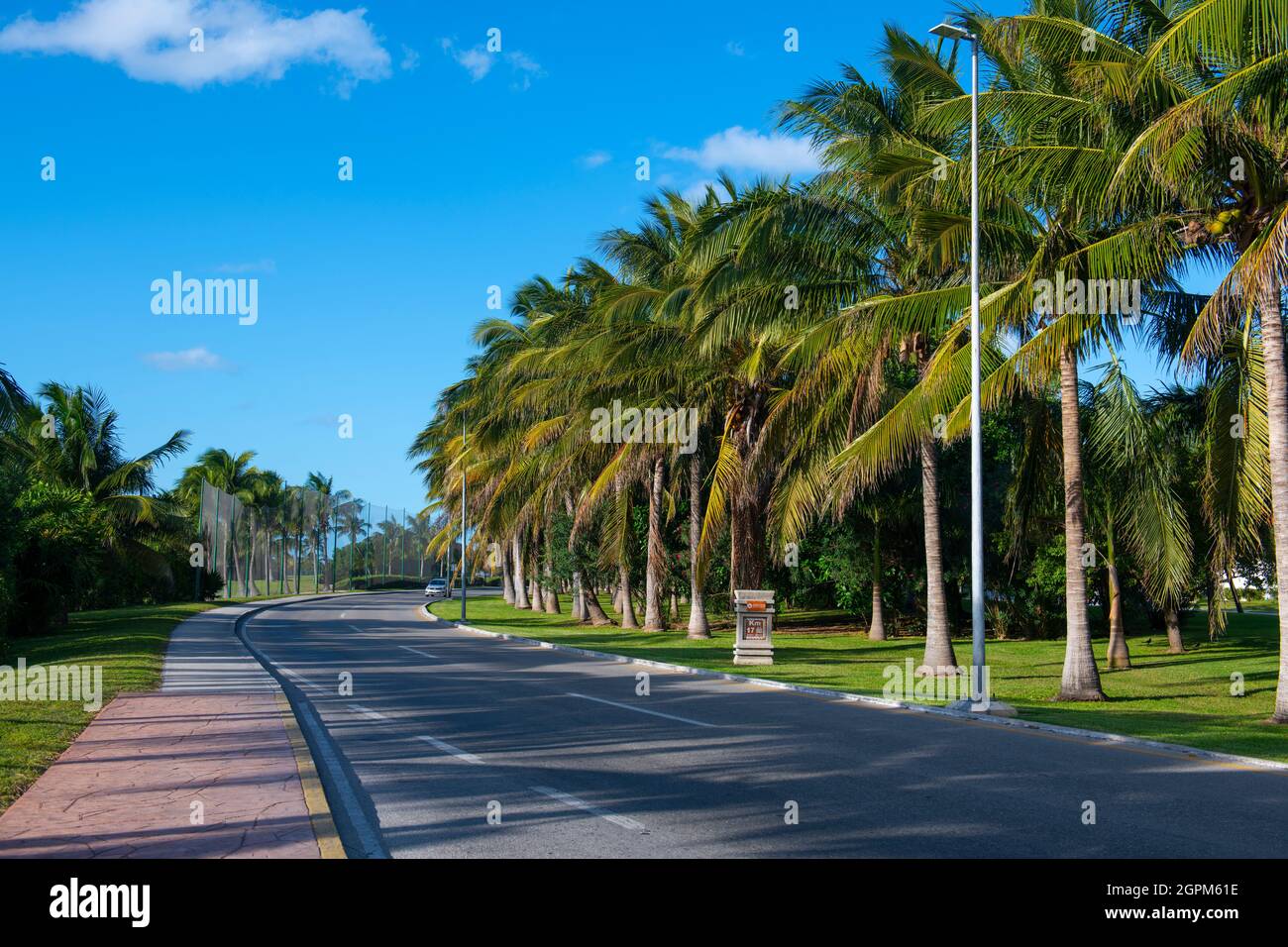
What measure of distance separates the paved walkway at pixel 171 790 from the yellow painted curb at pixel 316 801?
62 millimetres

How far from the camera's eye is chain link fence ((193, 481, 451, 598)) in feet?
211

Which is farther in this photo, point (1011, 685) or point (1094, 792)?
point (1011, 685)

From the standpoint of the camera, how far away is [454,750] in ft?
37.5

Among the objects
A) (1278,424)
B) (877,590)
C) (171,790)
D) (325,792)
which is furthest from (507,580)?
(171,790)

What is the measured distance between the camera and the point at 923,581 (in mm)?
34000

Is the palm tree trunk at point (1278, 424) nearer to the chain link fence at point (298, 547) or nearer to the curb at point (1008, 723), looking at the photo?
the curb at point (1008, 723)

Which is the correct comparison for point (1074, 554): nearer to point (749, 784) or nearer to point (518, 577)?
point (749, 784)

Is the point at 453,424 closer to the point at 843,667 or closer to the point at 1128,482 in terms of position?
the point at 843,667

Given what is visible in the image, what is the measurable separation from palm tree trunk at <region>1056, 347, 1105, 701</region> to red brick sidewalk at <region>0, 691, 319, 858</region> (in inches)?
479

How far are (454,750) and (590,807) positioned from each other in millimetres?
3360

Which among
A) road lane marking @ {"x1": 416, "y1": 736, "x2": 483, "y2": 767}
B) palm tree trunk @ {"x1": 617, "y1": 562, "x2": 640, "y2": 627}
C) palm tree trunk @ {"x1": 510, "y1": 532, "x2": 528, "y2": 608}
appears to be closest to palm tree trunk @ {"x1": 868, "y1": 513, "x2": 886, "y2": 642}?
palm tree trunk @ {"x1": 617, "y1": 562, "x2": 640, "y2": 627}

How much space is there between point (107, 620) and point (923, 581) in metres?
27.4

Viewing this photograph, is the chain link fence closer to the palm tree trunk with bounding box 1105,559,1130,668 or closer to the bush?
the bush
